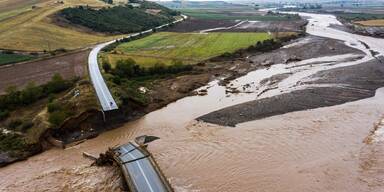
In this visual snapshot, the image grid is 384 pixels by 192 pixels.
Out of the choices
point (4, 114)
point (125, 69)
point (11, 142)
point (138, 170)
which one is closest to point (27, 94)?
point (4, 114)

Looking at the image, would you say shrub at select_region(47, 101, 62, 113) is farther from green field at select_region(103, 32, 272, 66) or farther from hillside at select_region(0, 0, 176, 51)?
hillside at select_region(0, 0, 176, 51)

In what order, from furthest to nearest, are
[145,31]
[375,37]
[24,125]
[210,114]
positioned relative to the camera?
[145,31], [375,37], [210,114], [24,125]

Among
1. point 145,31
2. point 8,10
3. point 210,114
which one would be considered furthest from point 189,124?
point 8,10

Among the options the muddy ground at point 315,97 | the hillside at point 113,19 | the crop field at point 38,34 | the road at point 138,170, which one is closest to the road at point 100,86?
the road at point 138,170

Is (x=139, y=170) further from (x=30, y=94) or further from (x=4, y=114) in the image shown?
(x=30, y=94)

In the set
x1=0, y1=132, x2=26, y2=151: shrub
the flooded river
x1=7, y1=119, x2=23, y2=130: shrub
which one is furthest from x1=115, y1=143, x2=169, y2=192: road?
x1=7, y1=119, x2=23, y2=130: shrub

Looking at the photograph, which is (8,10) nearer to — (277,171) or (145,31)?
(145,31)

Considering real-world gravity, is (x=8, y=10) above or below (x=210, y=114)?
above
